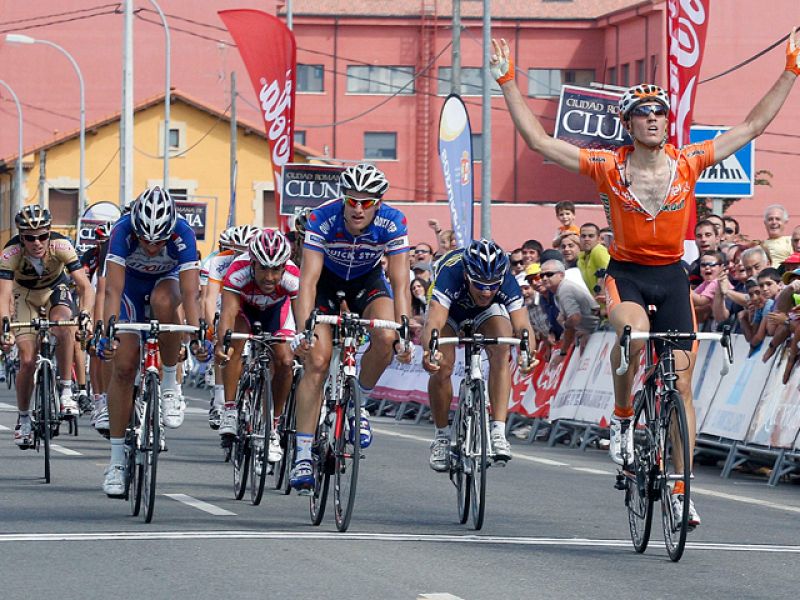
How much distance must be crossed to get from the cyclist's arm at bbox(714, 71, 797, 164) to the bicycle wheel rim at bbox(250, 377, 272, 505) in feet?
12.7

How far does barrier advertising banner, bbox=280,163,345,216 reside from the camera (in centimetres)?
2995

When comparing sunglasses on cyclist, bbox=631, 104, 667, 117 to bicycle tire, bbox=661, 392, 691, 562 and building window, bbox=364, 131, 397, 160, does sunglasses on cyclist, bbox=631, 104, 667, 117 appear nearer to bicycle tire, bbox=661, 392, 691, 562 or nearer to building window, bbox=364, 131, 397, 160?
bicycle tire, bbox=661, 392, 691, 562

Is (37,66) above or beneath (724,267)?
above

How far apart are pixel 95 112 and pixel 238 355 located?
223 ft

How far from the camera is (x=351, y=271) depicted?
11.5 metres

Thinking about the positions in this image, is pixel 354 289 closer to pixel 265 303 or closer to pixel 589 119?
pixel 265 303

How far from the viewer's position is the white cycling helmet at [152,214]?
11594mm

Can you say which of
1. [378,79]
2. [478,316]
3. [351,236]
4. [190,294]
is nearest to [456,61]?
[190,294]

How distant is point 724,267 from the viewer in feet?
58.3

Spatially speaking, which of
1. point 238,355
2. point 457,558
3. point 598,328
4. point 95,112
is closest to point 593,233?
point 598,328

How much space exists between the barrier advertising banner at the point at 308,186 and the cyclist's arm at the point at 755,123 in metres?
19.7

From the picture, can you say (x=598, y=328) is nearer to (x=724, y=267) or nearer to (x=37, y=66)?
(x=724, y=267)

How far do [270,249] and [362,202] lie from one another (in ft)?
7.26

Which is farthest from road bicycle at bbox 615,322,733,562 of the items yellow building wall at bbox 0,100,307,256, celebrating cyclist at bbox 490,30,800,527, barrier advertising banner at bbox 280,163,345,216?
yellow building wall at bbox 0,100,307,256
